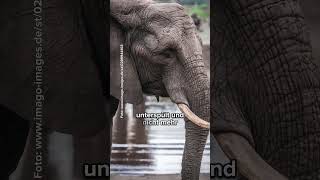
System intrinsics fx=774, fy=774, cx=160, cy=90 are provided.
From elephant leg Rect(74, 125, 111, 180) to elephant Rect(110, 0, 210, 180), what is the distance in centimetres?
24

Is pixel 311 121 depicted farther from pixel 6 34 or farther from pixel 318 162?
pixel 6 34

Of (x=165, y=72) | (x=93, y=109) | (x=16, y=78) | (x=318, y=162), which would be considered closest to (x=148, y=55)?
(x=165, y=72)

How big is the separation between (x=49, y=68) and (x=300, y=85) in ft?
6.03

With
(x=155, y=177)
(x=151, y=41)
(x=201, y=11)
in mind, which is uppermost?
(x=201, y=11)

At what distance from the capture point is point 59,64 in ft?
18.5

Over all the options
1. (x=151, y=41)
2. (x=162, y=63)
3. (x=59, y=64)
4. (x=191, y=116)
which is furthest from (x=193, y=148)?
(x=59, y=64)

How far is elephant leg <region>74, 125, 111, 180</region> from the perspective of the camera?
564 centimetres

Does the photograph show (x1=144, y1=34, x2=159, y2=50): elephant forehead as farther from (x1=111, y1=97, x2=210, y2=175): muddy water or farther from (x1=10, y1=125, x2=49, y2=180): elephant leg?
(x1=10, y1=125, x2=49, y2=180): elephant leg

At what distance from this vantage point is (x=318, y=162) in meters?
5.73

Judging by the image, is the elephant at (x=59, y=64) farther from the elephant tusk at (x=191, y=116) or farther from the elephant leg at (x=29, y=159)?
the elephant tusk at (x=191, y=116)

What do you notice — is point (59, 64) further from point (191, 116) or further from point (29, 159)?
point (191, 116)

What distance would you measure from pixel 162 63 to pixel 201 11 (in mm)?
465

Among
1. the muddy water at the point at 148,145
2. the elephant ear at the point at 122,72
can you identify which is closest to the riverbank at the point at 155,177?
the muddy water at the point at 148,145

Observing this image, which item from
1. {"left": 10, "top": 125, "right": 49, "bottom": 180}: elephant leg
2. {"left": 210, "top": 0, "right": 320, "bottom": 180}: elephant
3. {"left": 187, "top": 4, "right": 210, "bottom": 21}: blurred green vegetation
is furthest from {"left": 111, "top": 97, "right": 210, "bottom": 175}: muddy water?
{"left": 187, "top": 4, "right": 210, "bottom": 21}: blurred green vegetation
